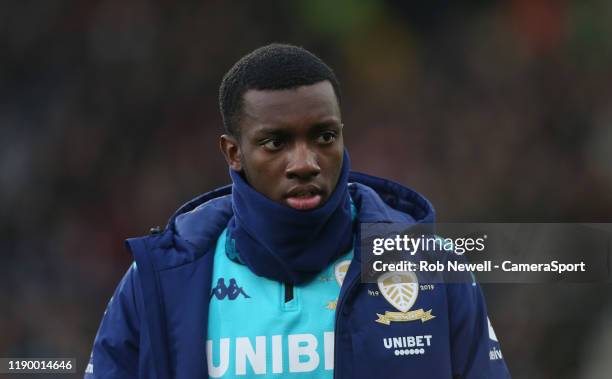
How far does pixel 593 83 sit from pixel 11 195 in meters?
4.31

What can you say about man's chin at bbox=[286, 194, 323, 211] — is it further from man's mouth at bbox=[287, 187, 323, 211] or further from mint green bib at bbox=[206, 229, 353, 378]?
mint green bib at bbox=[206, 229, 353, 378]

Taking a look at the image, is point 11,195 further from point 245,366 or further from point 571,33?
point 245,366

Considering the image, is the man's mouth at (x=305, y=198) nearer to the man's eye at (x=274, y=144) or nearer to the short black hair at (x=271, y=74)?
the man's eye at (x=274, y=144)

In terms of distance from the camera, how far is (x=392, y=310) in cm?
291

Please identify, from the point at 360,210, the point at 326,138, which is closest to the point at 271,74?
the point at 326,138

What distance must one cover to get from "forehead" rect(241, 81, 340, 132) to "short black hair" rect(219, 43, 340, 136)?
0.07 ft

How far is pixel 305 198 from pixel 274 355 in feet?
1.44

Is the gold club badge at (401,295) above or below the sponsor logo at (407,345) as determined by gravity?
above

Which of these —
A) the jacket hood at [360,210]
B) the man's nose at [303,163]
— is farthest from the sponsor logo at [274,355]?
the man's nose at [303,163]

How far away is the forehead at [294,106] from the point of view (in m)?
2.84

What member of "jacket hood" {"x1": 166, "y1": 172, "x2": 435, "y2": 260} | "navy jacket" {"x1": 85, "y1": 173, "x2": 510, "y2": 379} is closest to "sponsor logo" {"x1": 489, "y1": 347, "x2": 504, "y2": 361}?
"navy jacket" {"x1": 85, "y1": 173, "x2": 510, "y2": 379}

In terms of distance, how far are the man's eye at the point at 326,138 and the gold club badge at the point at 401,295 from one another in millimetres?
412

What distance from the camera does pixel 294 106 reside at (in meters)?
2.85

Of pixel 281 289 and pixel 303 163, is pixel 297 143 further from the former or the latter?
pixel 281 289
